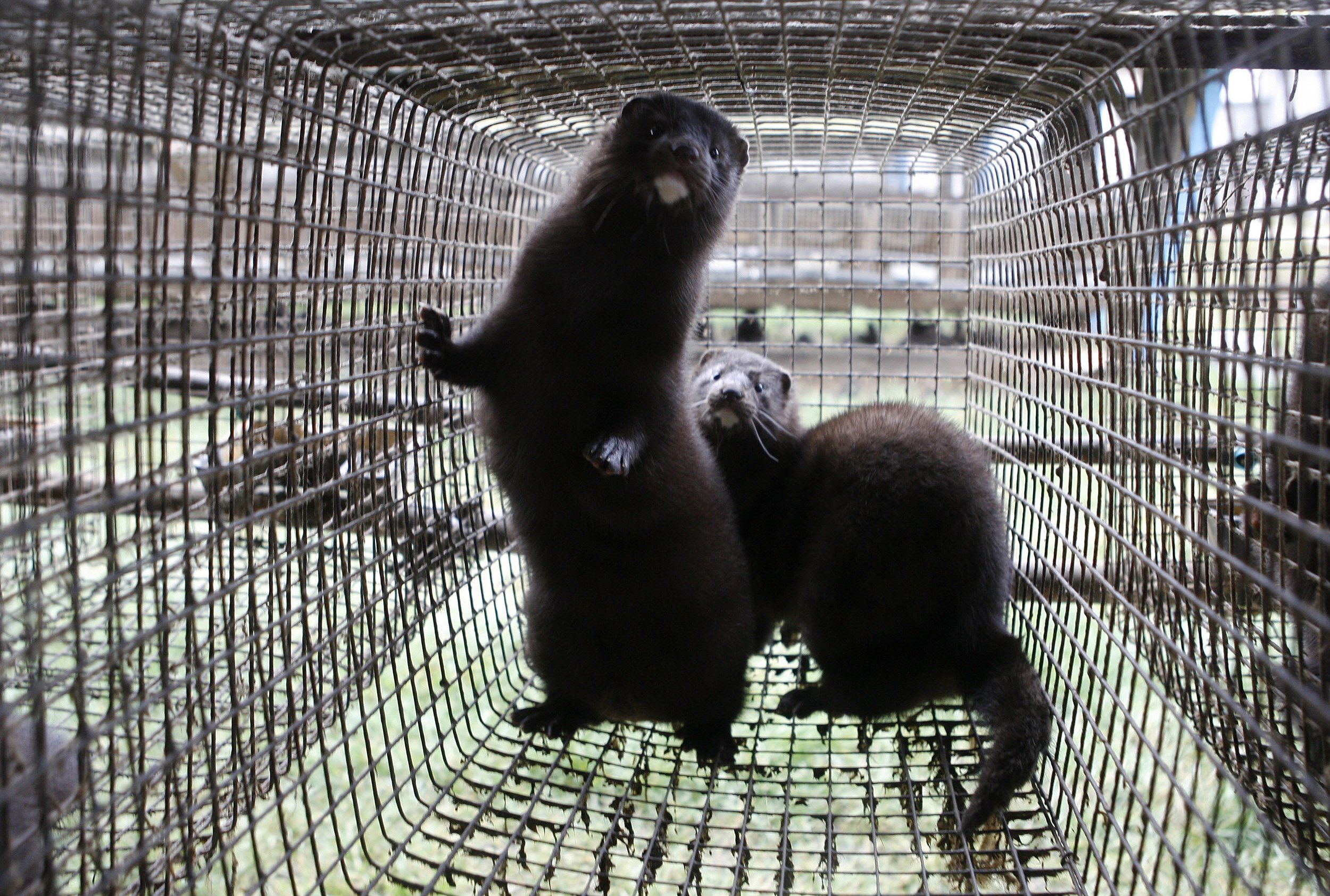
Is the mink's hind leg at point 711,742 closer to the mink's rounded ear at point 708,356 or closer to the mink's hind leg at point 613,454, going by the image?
the mink's hind leg at point 613,454

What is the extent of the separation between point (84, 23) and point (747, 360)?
2.07m

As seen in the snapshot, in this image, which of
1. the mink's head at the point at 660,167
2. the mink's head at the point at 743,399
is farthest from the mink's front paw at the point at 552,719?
the mink's head at the point at 660,167

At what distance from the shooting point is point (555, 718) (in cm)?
219

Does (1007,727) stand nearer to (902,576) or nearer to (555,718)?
(902,576)

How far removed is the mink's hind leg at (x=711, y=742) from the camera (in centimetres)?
207

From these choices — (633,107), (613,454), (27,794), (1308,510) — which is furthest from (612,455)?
(1308,510)

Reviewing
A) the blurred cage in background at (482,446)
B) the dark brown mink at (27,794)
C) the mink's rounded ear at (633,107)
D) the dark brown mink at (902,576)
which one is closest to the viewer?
the dark brown mink at (27,794)

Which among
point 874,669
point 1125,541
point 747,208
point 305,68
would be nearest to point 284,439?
point 305,68

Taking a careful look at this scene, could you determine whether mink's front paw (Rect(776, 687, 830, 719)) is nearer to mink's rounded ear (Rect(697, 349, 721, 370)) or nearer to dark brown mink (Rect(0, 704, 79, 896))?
mink's rounded ear (Rect(697, 349, 721, 370))

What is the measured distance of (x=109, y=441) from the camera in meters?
1.00

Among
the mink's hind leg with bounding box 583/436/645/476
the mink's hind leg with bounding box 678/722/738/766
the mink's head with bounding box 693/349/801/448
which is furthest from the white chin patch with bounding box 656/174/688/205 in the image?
the mink's hind leg with bounding box 678/722/738/766

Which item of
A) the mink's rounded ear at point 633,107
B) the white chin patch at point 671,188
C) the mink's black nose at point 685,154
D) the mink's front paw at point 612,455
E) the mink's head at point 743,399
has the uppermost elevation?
the mink's rounded ear at point 633,107

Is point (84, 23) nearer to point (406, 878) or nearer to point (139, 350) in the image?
point (139, 350)

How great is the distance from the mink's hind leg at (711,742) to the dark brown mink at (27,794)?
49.2 inches
